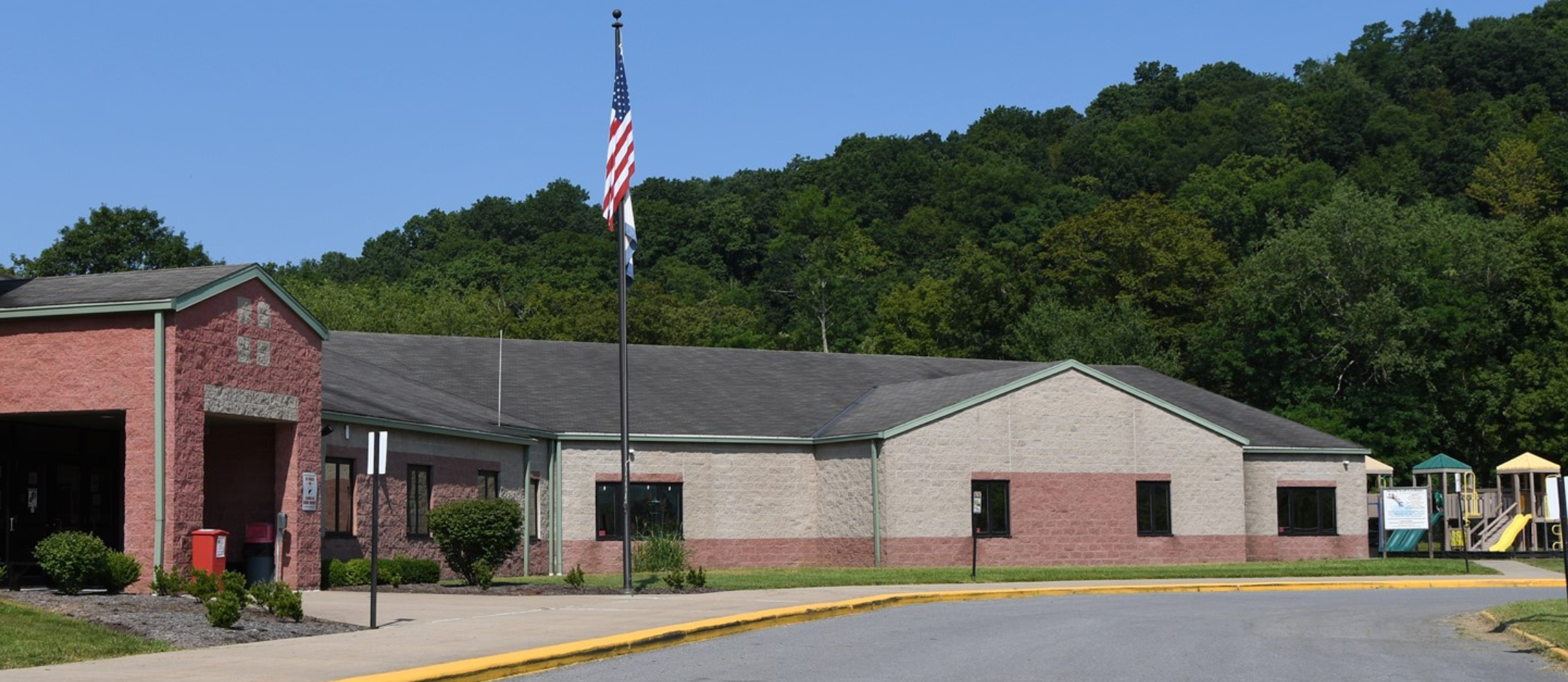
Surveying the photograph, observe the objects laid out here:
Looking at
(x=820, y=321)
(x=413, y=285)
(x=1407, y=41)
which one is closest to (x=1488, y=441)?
(x=820, y=321)

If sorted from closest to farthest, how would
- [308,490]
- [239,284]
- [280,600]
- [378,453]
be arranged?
[378,453]
[280,600]
[239,284]
[308,490]

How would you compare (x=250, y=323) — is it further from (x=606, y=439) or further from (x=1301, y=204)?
(x=1301, y=204)

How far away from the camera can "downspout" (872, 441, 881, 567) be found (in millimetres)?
37406

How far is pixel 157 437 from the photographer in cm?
2186

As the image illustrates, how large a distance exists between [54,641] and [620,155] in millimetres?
14253

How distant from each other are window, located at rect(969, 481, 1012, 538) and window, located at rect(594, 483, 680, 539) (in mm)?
6959

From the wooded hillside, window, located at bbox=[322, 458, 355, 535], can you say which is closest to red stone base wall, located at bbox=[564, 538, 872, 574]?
window, located at bbox=[322, 458, 355, 535]

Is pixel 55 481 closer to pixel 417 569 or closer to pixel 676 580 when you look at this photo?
pixel 417 569

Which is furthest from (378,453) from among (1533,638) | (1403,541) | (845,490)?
(1403,541)

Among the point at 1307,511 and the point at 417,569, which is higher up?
the point at 1307,511

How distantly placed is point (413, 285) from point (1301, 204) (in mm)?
52474

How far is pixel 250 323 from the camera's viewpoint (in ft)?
79.3

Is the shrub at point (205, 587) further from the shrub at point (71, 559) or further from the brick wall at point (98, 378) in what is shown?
the brick wall at point (98, 378)

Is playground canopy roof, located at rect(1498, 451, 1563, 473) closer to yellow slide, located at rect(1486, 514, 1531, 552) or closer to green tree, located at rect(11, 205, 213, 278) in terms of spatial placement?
yellow slide, located at rect(1486, 514, 1531, 552)
